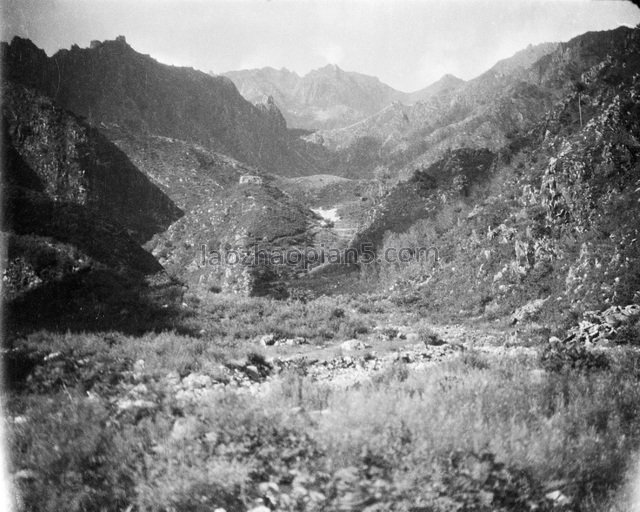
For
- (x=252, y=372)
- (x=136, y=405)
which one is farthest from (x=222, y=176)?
(x=136, y=405)

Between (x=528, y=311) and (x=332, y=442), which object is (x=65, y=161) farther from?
(x=332, y=442)

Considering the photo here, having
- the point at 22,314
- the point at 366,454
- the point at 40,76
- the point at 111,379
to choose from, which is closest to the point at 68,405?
the point at 111,379

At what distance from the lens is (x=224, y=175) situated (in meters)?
52.9

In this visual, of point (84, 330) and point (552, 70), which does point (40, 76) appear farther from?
point (552, 70)

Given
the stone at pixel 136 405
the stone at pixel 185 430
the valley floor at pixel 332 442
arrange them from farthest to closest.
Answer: the stone at pixel 136 405, the stone at pixel 185 430, the valley floor at pixel 332 442

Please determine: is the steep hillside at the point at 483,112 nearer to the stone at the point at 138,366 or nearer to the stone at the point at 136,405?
the stone at the point at 138,366

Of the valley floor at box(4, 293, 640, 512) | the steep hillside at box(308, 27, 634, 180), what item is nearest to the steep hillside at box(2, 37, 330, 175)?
the steep hillside at box(308, 27, 634, 180)

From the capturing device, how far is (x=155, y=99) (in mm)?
85312

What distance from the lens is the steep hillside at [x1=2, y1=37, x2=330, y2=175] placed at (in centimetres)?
6656

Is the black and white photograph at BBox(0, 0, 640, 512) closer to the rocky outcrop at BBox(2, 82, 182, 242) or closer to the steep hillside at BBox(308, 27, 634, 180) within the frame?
the rocky outcrop at BBox(2, 82, 182, 242)

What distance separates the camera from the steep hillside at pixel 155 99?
66.6m

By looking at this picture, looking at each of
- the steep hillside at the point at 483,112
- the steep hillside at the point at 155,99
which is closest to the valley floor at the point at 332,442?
the steep hillside at the point at 483,112

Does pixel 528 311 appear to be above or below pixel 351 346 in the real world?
above

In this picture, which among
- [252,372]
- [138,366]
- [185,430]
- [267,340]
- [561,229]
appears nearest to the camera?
A: [185,430]
